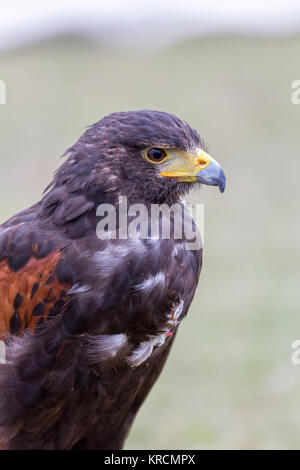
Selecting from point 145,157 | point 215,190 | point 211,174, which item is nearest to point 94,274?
point 145,157

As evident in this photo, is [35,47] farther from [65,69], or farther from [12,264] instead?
[12,264]

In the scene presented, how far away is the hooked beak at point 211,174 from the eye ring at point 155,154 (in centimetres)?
18

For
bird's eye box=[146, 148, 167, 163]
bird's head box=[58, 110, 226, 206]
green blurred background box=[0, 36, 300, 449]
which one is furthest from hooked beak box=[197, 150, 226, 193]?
green blurred background box=[0, 36, 300, 449]

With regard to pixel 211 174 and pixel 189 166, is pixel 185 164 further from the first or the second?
→ pixel 211 174

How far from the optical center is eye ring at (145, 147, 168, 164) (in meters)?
3.28

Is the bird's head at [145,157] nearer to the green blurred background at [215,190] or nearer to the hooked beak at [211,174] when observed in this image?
the hooked beak at [211,174]

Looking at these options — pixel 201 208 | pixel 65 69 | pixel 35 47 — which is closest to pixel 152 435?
pixel 201 208

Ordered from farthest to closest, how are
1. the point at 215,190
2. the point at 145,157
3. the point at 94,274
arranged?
the point at 215,190
the point at 145,157
the point at 94,274

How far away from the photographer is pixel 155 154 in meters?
3.29

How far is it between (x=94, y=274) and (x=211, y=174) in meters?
0.71

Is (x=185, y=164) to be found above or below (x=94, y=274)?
above

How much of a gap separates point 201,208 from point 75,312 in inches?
37.9

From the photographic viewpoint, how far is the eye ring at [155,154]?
3.28m

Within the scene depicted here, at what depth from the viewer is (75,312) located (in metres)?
3.18
